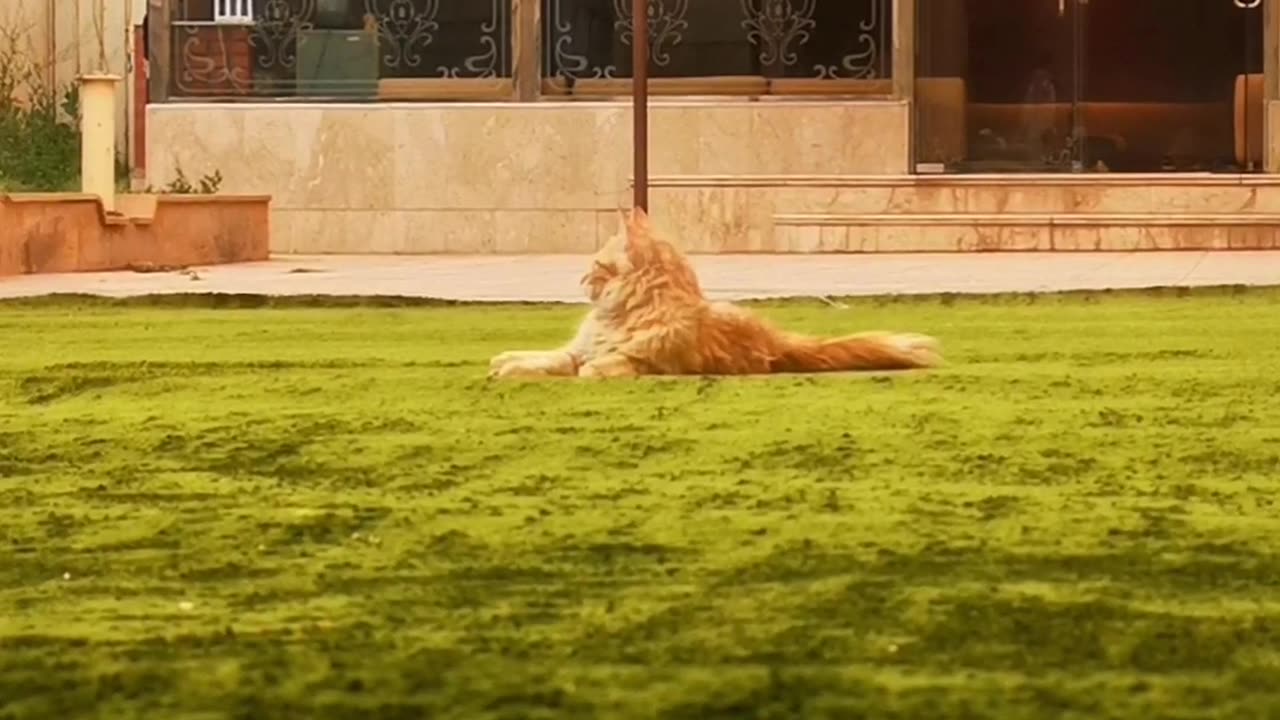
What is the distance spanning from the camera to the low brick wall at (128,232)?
437 inches

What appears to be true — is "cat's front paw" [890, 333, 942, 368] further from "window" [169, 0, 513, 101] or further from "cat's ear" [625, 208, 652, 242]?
"window" [169, 0, 513, 101]

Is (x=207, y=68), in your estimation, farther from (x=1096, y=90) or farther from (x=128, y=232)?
(x=1096, y=90)

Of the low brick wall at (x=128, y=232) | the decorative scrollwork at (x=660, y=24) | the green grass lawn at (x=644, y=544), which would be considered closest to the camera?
the green grass lawn at (x=644, y=544)

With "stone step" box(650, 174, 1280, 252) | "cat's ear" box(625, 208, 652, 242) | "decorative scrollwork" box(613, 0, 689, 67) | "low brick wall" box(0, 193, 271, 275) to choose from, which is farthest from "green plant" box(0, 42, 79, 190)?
"cat's ear" box(625, 208, 652, 242)

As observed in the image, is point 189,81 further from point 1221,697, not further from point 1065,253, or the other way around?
point 1221,697

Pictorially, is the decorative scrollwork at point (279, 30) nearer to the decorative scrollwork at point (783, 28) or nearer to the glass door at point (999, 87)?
the decorative scrollwork at point (783, 28)

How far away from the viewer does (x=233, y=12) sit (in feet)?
50.2

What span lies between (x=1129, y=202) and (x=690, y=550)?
11370 millimetres

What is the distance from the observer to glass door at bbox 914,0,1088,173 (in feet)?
47.8

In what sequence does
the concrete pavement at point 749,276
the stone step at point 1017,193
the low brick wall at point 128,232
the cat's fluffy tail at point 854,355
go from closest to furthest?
the cat's fluffy tail at point 854,355, the concrete pavement at point 749,276, the low brick wall at point 128,232, the stone step at point 1017,193

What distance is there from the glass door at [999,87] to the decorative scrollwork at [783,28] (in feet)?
2.12

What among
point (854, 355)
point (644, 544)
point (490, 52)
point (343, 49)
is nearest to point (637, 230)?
point (854, 355)

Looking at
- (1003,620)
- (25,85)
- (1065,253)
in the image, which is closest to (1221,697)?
(1003,620)

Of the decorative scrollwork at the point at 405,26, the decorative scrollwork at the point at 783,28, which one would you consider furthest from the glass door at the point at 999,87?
the decorative scrollwork at the point at 405,26
